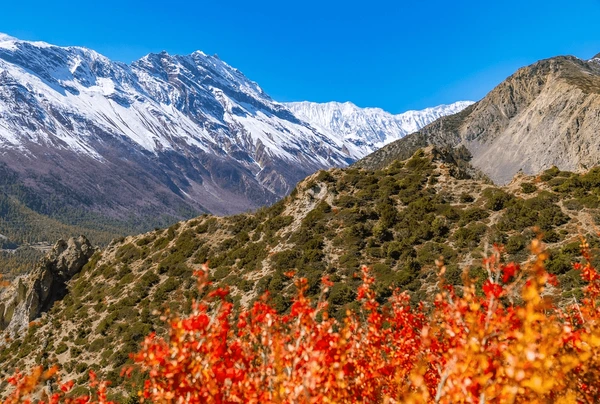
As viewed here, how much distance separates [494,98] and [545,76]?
919 inches

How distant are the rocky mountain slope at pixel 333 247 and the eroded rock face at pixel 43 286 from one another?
176 centimetres

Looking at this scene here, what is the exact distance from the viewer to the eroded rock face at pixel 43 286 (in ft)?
141

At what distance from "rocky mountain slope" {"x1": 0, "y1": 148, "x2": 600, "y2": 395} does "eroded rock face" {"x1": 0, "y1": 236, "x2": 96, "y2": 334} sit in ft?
5.77

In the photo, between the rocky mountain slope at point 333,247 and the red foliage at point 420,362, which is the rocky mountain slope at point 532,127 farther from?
the red foliage at point 420,362

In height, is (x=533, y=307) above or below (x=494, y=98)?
below

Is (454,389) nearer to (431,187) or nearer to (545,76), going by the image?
(431,187)

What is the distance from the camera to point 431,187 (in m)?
38.5

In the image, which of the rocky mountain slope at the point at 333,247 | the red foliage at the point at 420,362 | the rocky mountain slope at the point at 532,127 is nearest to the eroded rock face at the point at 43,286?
the rocky mountain slope at the point at 333,247

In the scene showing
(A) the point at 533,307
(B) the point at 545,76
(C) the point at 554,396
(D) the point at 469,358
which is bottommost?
(C) the point at 554,396

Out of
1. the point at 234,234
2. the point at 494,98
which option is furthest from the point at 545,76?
the point at 234,234

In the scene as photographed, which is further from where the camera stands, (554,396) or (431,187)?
(431,187)

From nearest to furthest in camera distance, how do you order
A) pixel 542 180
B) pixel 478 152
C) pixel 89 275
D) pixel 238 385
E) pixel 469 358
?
pixel 469 358, pixel 238 385, pixel 542 180, pixel 89 275, pixel 478 152

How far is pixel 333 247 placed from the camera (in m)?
33.8

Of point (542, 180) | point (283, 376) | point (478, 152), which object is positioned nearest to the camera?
point (283, 376)
